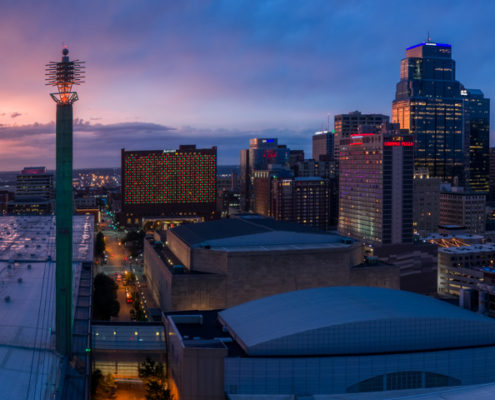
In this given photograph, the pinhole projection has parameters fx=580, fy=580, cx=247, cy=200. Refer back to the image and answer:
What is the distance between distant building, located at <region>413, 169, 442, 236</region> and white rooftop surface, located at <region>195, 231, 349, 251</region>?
110 m

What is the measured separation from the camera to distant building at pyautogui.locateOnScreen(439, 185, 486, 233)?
179 metres

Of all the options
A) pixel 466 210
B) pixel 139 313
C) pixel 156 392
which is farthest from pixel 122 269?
pixel 466 210

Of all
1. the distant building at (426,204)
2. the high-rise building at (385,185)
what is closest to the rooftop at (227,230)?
the high-rise building at (385,185)

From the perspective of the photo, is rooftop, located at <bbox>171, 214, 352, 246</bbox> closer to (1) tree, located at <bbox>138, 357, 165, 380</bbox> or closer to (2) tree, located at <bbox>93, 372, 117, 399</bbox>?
(1) tree, located at <bbox>138, 357, 165, 380</bbox>

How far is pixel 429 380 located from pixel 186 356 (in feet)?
55.1

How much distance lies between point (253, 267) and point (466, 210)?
429 feet

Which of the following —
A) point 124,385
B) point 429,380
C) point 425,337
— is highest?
point 425,337

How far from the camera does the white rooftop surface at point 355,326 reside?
3984 cm

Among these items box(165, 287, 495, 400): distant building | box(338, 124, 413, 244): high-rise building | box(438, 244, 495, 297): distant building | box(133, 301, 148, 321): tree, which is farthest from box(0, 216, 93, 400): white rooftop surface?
box(338, 124, 413, 244): high-rise building

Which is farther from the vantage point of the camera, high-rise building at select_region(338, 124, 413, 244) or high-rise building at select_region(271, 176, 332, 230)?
high-rise building at select_region(271, 176, 332, 230)

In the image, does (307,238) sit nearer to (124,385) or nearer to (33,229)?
(124,385)

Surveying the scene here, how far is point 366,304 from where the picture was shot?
143 feet

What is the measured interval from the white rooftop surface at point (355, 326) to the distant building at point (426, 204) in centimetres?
13754

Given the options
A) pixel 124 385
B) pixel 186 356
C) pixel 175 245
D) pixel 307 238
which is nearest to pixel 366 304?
pixel 186 356
